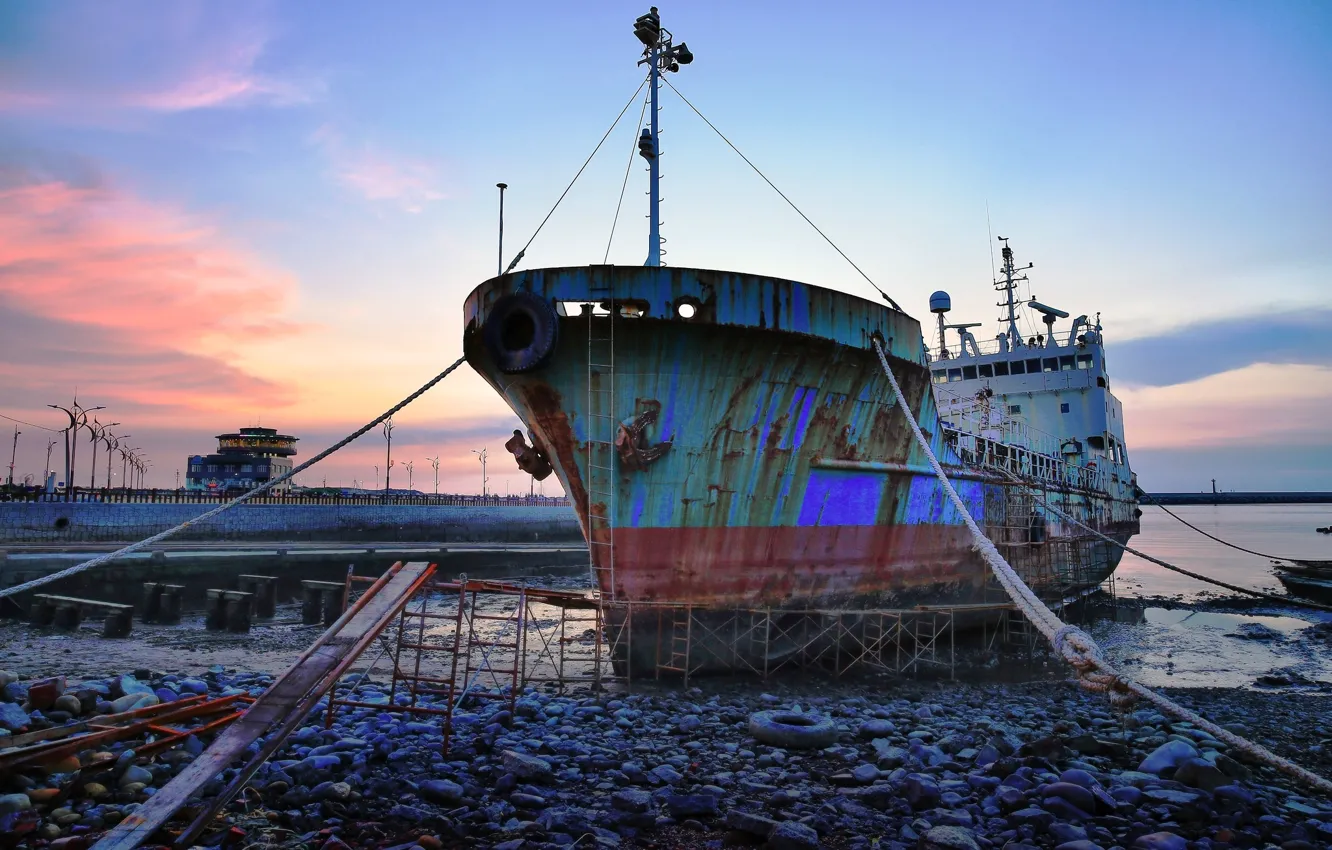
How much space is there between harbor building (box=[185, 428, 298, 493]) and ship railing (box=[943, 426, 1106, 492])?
66566mm

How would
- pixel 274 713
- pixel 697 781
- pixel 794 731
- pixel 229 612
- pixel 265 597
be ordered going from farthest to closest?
pixel 265 597, pixel 229 612, pixel 794 731, pixel 697 781, pixel 274 713

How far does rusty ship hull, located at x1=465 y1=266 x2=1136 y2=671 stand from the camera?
33.2 ft

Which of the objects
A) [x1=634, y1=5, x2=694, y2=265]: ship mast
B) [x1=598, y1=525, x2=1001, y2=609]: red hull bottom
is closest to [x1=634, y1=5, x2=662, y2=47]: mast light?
[x1=634, y1=5, x2=694, y2=265]: ship mast

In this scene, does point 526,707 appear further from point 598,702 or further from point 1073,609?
point 1073,609

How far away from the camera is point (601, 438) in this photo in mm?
10391

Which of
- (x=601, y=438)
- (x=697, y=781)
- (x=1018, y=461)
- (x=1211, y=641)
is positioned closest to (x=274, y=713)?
(x=697, y=781)

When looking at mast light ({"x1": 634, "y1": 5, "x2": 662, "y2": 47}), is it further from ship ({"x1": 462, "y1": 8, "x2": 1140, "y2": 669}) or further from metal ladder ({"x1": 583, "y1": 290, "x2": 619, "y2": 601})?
metal ladder ({"x1": 583, "y1": 290, "x2": 619, "y2": 601})

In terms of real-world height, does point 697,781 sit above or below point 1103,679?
below

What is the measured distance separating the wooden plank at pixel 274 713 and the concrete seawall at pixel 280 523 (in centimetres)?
2855

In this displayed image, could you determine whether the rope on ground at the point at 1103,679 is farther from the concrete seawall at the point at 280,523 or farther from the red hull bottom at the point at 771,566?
the concrete seawall at the point at 280,523

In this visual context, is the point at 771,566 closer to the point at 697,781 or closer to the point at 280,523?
the point at 697,781

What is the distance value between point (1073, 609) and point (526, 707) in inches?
857

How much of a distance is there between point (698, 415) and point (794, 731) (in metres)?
4.52

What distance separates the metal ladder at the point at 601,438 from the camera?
33.2ft
